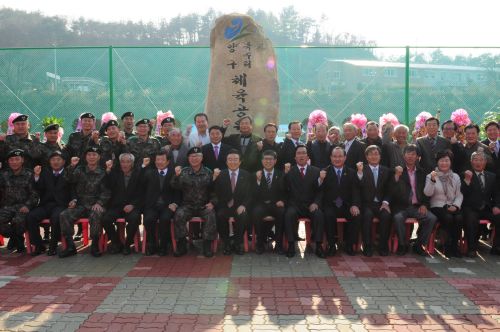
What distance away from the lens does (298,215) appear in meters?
5.58

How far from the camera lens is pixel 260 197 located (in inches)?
226

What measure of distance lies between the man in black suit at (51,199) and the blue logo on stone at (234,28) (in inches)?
126

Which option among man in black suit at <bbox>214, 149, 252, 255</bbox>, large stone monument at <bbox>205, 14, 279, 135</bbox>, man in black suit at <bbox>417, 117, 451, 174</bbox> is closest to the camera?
man in black suit at <bbox>214, 149, 252, 255</bbox>

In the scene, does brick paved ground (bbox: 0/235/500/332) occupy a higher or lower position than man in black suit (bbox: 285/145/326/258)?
lower

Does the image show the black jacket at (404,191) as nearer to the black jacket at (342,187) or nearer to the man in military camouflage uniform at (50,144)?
the black jacket at (342,187)

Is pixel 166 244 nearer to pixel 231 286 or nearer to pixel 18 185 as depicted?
pixel 231 286

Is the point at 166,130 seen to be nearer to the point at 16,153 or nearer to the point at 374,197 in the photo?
the point at 16,153

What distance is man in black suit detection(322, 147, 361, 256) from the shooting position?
216 inches

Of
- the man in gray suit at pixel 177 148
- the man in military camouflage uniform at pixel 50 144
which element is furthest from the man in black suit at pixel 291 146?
the man in military camouflage uniform at pixel 50 144

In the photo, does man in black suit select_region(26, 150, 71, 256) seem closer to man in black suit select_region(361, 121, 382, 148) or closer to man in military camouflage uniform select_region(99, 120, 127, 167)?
man in military camouflage uniform select_region(99, 120, 127, 167)

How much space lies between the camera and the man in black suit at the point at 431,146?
6.14m

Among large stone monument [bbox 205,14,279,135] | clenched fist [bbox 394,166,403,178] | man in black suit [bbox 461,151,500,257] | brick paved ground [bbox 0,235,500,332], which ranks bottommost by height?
brick paved ground [bbox 0,235,500,332]

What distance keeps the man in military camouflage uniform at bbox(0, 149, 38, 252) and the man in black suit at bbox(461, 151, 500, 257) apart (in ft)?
17.3

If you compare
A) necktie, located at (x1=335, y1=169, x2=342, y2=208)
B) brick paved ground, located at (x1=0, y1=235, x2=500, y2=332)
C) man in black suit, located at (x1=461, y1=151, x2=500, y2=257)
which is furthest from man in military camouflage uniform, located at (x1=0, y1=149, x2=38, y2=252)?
man in black suit, located at (x1=461, y1=151, x2=500, y2=257)
